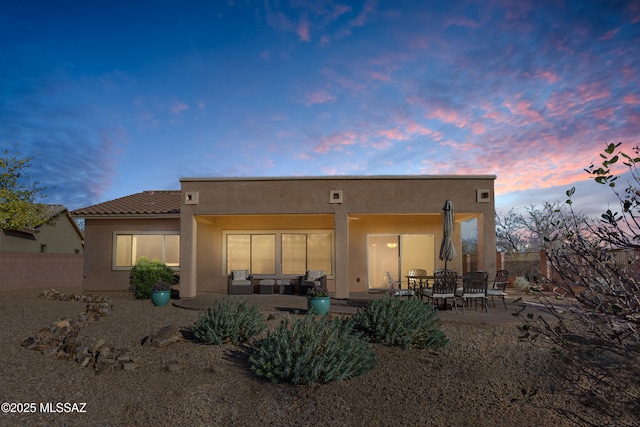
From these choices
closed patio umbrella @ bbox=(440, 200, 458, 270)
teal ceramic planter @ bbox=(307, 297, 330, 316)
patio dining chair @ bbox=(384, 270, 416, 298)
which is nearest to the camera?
teal ceramic planter @ bbox=(307, 297, 330, 316)

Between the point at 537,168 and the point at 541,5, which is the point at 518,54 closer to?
the point at 541,5

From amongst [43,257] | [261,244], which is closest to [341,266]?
[261,244]

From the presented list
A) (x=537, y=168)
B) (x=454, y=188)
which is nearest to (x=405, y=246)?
(x=454, y=188)

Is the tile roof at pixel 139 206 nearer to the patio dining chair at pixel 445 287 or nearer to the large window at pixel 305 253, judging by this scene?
the large window at pixel 305 253

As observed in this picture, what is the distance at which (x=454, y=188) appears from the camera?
12.4 metres

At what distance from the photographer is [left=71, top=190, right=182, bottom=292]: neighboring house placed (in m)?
15.0

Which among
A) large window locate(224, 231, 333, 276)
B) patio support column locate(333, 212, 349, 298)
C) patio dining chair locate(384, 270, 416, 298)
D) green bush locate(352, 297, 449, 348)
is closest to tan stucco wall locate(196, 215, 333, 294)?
large window locate(224, 231, 333, 276)

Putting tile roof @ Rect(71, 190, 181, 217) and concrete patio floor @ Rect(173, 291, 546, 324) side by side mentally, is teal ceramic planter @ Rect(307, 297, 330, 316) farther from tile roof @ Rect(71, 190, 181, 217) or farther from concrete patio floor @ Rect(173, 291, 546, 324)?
tile roof @ Rect(71, 190, 181, 217)

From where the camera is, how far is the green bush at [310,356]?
18.3ft

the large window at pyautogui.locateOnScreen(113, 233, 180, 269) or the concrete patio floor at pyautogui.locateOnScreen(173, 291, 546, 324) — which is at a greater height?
the large window at pyautogui.locateOnScreen(113, 233, 180, 269)

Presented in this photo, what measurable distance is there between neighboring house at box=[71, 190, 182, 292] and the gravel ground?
26.5ft

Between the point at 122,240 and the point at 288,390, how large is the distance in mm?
11967

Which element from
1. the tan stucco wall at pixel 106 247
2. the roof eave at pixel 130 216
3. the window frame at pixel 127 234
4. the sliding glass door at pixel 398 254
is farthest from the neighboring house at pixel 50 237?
the sliding glass door at pixel 398 254

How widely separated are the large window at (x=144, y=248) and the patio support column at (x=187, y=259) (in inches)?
115
